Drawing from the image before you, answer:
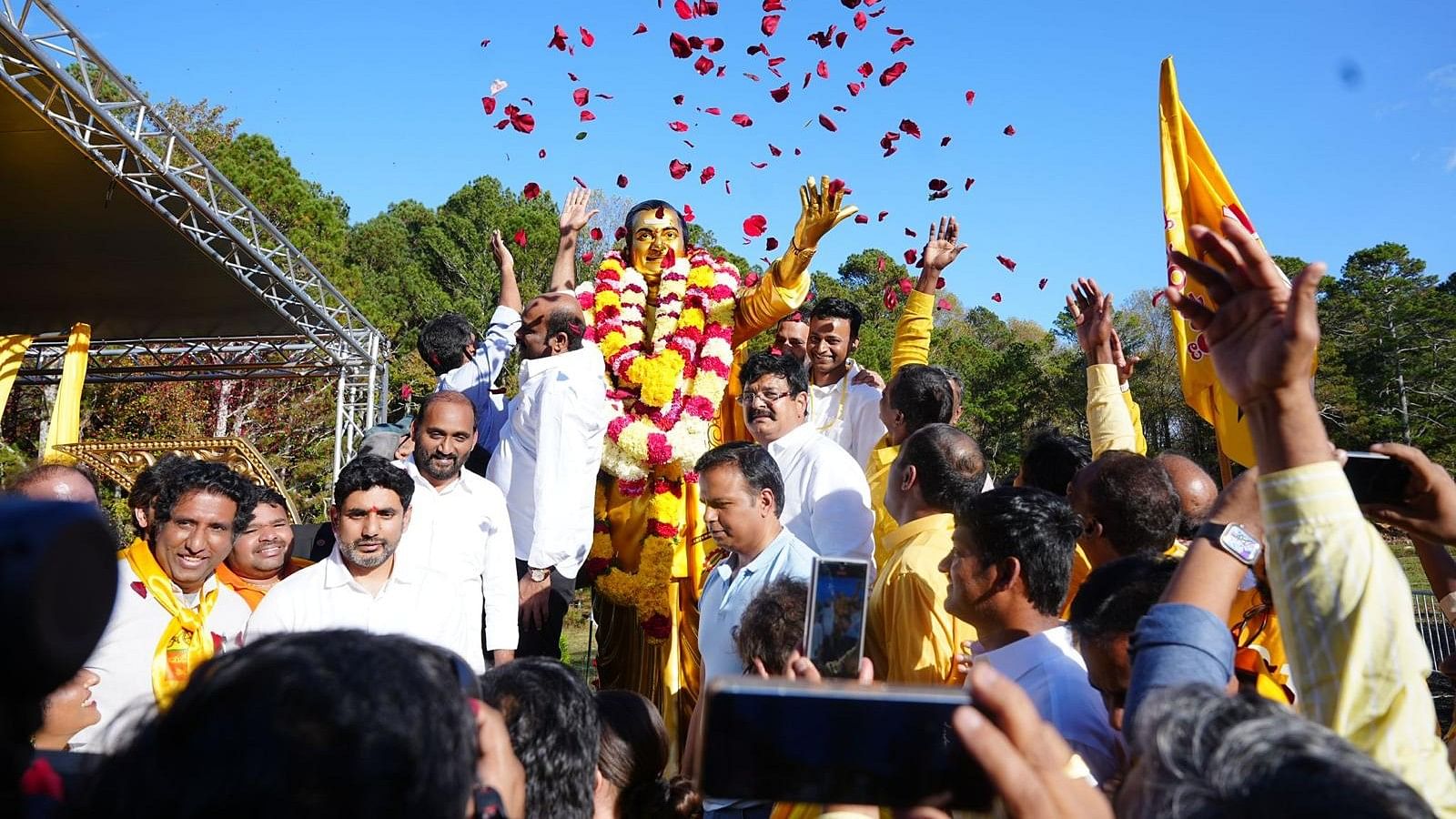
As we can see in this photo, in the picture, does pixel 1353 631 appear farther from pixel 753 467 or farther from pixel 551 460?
pixel 551 460

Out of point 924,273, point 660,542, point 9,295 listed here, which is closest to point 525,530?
point 660,542

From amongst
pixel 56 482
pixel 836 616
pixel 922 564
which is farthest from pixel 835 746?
pixel 56 482

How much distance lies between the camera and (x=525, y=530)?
206 inches

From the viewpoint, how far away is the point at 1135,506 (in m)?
3.18

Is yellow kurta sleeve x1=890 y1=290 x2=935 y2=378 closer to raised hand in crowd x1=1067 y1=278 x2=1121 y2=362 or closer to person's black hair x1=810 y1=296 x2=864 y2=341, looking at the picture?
person's black hair x1=810 y1=296 x2=864 y2=341

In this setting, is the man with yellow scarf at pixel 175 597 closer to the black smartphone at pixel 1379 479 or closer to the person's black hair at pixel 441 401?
the person's black hair at pixel 441 401

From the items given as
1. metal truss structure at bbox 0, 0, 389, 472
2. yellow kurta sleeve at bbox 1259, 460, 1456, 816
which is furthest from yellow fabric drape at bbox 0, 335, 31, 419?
yellow kurta sleeve at bbox 1259, 460, 1456, 816

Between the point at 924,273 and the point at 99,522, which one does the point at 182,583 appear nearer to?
the point at 99,522

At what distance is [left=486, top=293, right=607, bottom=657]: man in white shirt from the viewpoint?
5.02 m

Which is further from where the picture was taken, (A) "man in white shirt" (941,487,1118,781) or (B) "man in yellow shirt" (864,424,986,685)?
(B) "man in yellow shirt" (864,424,986,685)

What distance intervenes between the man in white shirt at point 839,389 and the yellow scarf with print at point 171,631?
11.6 ft

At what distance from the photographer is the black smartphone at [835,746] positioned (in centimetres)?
122

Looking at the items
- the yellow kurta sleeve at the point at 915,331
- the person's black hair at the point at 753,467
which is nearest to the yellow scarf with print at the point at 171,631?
the person's black hair at the point at 753,467

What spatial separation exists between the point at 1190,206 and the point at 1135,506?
2714 millimetres
